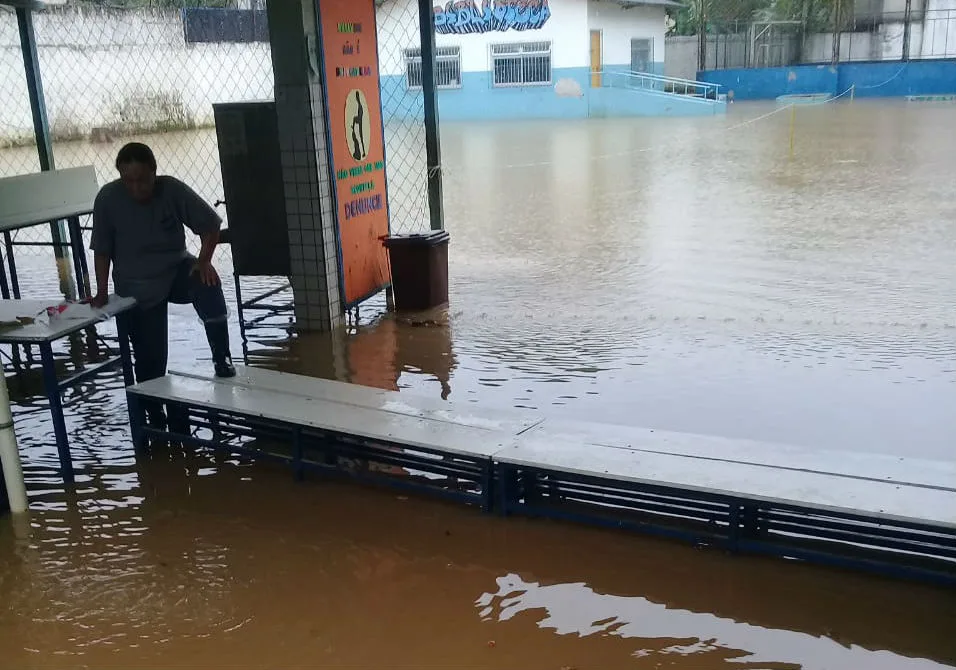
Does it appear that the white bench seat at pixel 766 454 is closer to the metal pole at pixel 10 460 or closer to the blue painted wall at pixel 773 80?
the metal pole at pixel 10 460

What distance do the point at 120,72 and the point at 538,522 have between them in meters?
20.9

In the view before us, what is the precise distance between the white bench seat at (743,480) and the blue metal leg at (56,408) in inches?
88.5

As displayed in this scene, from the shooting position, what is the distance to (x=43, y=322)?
4480mm

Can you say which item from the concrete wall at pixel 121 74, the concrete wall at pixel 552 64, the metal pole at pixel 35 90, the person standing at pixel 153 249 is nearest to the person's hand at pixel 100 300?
the person standing at pixel 153 249

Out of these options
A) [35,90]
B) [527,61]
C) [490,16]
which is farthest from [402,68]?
[35,90]

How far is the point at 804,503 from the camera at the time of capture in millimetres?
3301

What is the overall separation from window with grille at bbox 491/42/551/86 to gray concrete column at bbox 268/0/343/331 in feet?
81.5

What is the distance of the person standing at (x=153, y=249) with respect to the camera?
4742 mm

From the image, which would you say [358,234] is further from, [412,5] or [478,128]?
[412,5]

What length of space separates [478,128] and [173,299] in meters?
24.1

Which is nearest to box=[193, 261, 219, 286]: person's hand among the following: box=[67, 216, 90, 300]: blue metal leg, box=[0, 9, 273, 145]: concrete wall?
box=[67, 216, 90, 300]: blue metal leg

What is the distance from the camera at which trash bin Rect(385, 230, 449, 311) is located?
24.3ft

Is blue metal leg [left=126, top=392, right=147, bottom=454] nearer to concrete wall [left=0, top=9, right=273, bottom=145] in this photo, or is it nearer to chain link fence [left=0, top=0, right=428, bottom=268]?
chain link fence [left=0, top=0, right=428, bottom=268]

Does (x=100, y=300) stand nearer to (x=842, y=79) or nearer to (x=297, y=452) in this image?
(x=297, y=452)
